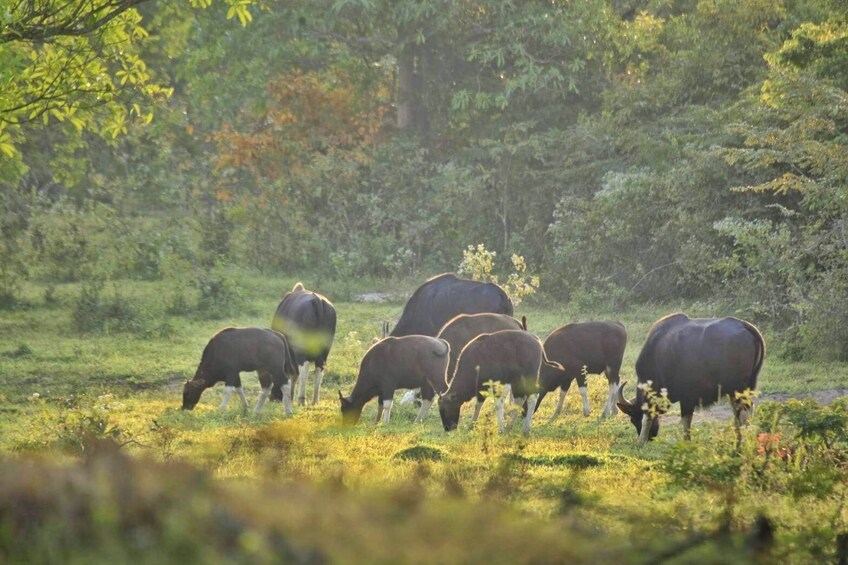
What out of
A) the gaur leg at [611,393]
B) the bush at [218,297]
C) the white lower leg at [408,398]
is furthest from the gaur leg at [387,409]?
the bush at [218,297]

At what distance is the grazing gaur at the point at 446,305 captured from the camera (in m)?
17.2

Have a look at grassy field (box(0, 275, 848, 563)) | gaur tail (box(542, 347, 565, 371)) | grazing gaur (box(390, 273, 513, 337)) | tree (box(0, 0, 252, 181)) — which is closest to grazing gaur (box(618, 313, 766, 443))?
grassy field (box(0, 275, 848, 563))

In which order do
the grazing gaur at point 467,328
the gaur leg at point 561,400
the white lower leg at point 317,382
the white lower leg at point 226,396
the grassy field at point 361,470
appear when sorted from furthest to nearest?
the white lower leg at point 317,382
the grazing gaur at point 467,328
the white lower leg at point 226,396
the gaur leg at point 561,400
the grassy field at point 361,470

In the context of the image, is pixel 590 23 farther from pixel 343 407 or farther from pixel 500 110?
pixel 343 407

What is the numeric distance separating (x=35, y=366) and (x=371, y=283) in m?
11.2

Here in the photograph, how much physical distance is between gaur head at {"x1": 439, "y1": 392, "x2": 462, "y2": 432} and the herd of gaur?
1 cm

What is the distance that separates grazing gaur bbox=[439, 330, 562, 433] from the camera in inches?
524

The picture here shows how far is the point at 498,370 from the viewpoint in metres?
13.4

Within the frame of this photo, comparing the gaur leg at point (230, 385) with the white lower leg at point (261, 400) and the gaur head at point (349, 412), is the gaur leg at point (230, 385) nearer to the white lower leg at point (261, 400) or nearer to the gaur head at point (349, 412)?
the white lower leg at point (261, 400)

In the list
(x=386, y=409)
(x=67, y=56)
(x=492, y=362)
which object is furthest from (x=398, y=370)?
(x=67, y=56)

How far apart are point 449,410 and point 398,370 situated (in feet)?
3.01

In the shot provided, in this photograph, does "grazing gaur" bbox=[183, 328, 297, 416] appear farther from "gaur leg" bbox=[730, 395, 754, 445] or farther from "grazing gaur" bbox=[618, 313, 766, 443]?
"gaur leg" bbox=[730, 395, 754, 445]

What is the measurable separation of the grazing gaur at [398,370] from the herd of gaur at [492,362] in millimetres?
11

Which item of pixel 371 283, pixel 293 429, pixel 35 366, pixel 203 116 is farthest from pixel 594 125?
pixel 293 429
